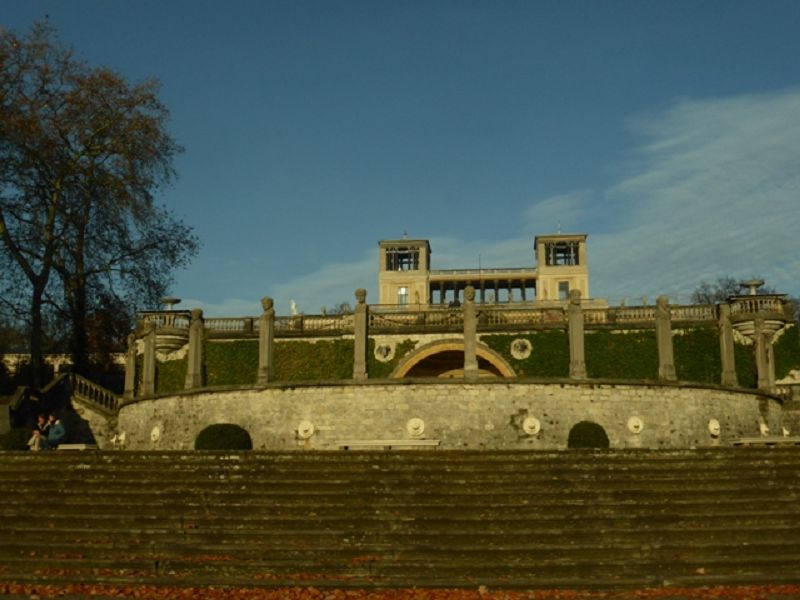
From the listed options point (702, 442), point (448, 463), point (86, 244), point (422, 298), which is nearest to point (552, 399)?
point (702, 442)

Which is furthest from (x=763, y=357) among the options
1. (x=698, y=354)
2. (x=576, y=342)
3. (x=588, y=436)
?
(x=588, y=436)

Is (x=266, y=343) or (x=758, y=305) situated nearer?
(x=266, y=343)

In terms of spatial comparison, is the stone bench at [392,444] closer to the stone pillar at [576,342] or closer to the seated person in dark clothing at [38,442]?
the stone pillar at [576,342]

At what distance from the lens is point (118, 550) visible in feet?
45.7

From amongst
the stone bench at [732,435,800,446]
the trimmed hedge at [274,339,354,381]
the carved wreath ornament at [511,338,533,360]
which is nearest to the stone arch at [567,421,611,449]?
the stone bench at [732,435,800,446]

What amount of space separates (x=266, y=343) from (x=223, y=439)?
498 cm

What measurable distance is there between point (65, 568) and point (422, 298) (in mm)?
63386

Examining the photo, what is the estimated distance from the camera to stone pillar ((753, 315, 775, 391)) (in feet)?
106

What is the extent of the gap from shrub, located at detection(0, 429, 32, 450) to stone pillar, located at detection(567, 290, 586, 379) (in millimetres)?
16296

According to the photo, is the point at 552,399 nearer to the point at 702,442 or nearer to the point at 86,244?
the point at 702,442

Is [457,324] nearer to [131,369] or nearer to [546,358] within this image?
[546,358]

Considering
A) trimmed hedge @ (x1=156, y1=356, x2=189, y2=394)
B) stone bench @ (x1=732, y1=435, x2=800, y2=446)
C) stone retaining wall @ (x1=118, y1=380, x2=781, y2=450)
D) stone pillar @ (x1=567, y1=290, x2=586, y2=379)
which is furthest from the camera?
trimmed hedge @ (x1=156, y1=356, x2=189, y2=394)

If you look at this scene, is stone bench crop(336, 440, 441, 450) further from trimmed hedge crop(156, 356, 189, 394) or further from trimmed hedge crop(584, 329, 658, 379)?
trimmed hedge crop(156, 356, 189, 394)

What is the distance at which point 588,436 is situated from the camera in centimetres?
2525
